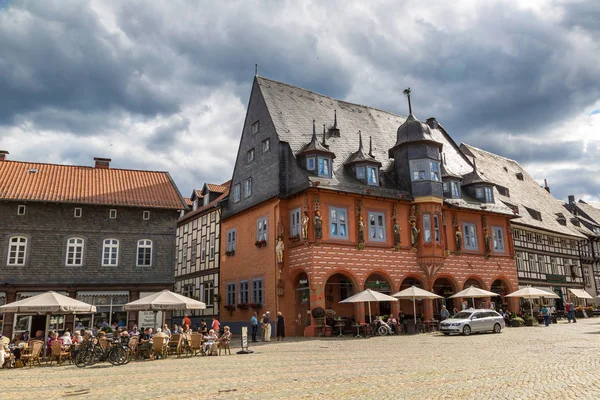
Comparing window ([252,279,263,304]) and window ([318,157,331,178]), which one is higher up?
window ([318,157,331,178])

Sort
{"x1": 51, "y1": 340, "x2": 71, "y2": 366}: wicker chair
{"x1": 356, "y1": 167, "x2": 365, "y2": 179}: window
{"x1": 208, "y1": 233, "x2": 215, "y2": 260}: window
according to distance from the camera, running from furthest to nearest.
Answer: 1. {"x1": 208, "y1": 233, "x2": 215, "y2": 260}: window
2. {"x1": 356, "y1": 167, "x2": 365, "y2": 179}: window
3. {"x1": 51, "y1": 340, "x2": 71, "y2": 366}: wicker chair

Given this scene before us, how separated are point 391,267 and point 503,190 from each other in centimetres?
2030

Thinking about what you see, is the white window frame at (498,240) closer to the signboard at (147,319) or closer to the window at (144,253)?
the signboard at (147,319)

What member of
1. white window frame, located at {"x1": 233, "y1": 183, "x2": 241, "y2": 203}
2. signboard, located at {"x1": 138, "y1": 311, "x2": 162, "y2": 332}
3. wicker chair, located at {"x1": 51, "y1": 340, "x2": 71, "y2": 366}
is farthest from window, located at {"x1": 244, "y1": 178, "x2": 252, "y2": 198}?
wicker chair, located at {"x1": 51, "y1": 340, "x2": 71, "y2": 366}

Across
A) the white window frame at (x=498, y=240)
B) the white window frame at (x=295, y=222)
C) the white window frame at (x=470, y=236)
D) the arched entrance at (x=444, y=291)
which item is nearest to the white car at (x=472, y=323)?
the arched entrance at (x=444, y=291)

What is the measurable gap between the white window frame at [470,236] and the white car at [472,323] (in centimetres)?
828

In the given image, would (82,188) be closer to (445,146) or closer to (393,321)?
(393,321)

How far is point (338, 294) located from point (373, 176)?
299 inches

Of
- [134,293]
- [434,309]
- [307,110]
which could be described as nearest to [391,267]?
[434,309]

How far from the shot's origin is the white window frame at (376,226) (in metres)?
30.6

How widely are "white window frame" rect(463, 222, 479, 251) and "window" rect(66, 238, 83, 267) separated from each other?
2445 cm

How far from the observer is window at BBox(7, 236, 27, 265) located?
89.4 feet

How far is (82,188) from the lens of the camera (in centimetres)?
2972

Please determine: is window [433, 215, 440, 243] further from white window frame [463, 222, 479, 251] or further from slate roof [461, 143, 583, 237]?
slate roof [461, 143, 583, 237]
